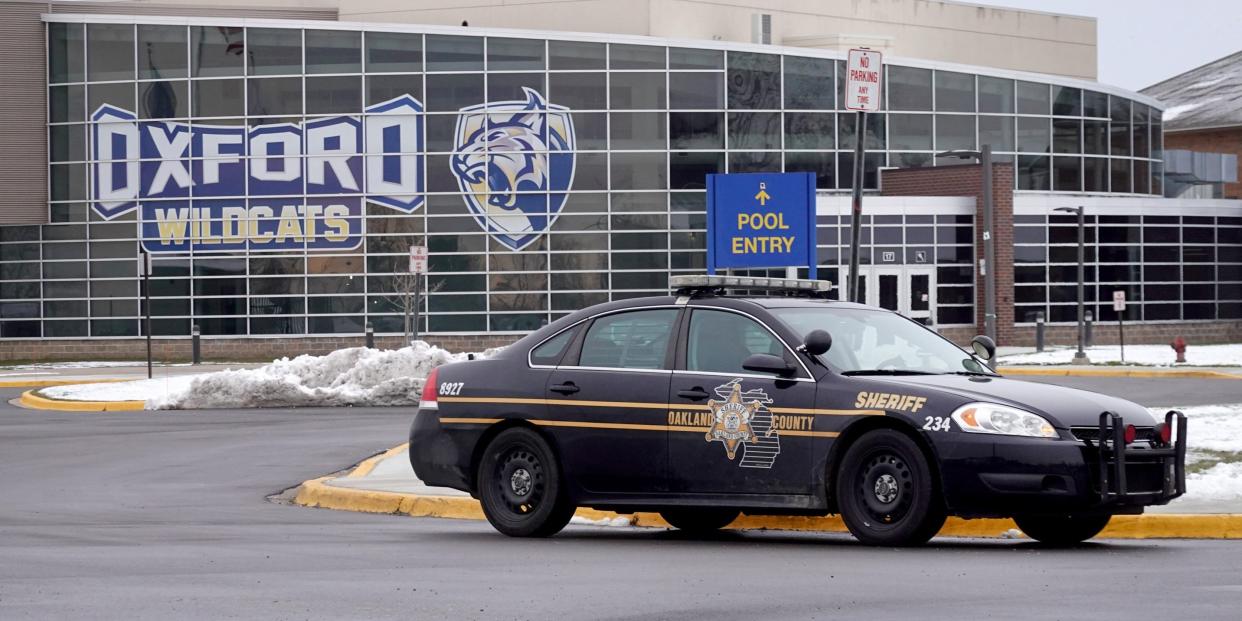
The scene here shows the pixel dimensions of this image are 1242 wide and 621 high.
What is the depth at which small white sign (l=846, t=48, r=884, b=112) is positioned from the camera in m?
15.7

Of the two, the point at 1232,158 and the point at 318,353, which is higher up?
the point at 1232,158

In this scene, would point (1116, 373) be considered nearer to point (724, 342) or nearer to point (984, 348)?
point (984, 348)

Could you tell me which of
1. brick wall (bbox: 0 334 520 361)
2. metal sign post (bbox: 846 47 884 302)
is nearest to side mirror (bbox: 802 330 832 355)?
metal sign post (bbox: 846 47 884 302)

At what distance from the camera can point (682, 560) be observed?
9.94 metres

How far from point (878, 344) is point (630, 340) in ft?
5.19

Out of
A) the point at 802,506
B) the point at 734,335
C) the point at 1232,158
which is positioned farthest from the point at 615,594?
the point at 1232,158

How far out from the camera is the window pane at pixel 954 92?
52.3m

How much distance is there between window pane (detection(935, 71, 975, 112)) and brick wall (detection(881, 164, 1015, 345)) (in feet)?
8.16

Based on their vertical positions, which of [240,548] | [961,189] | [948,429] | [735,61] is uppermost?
[735,61]

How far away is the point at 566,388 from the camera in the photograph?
1143 cm

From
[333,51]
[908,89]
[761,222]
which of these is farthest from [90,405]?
[908,89]

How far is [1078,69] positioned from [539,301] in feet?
88.9

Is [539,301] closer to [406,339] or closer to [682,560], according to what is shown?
[406,339]

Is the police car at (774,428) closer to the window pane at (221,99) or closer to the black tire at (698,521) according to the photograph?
the black tire at (698,521)
